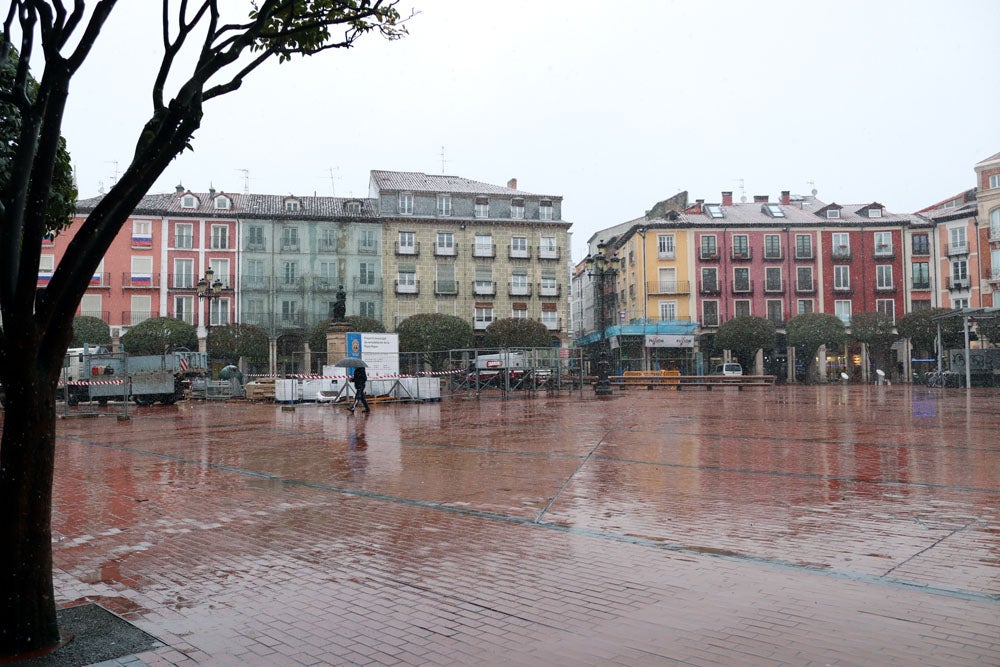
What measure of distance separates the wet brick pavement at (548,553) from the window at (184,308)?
3966 cm

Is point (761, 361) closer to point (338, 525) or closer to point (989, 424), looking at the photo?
point (989, 424)

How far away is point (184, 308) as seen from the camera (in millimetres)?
48812

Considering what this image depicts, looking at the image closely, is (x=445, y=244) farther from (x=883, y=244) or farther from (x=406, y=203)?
(x=883, y=244)

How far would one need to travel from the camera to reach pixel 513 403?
24266 mm

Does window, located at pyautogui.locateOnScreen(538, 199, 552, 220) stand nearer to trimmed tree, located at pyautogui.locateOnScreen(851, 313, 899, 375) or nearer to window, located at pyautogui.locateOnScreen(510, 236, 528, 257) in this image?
window, located at pyautogui.locateOnScreen(510, 236, 528, 257)

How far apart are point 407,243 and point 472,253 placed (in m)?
4.55

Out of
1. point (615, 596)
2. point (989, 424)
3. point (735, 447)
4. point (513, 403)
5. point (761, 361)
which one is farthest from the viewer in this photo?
point (761, 361)

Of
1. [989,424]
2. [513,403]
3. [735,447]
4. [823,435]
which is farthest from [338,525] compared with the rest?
[513,403]

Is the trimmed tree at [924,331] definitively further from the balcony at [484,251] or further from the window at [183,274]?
the window at [183,274]

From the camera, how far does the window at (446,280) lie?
52688mm

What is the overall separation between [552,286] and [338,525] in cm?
4860

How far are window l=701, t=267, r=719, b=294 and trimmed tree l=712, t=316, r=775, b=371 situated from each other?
4.03m

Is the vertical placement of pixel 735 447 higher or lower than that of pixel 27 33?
lower

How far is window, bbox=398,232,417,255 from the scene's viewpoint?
172 ft
